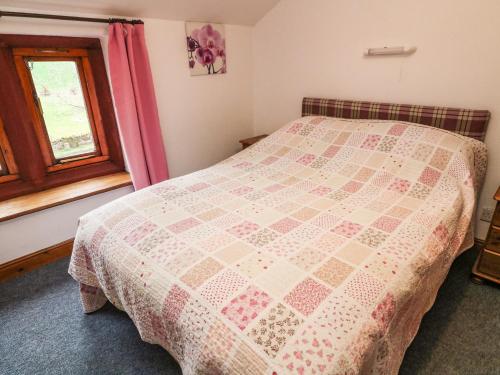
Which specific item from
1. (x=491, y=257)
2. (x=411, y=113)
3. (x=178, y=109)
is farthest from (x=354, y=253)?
(x=178, y=109)

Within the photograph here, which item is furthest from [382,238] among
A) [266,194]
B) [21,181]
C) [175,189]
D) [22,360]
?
[21,181]

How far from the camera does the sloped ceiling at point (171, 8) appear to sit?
182cm

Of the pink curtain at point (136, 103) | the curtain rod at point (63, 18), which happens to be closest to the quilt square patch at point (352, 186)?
the pink curtain at point (136, 103)

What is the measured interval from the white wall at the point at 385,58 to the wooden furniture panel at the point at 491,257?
490 millimetres

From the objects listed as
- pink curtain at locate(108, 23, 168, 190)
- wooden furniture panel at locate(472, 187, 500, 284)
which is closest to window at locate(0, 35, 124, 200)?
pink curtain at locate(108, 23, 168, 190)

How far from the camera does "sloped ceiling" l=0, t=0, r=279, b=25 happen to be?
1.82 m

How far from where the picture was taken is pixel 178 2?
7.27 feet

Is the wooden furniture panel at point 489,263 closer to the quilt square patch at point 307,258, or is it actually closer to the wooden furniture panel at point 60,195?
the quilt square patch at point 307,258

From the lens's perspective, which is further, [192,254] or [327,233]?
[327,233]

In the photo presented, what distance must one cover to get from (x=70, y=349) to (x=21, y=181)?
1333 mm

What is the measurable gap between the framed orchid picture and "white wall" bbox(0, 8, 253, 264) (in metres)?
0.06

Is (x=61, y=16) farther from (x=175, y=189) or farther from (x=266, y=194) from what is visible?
(x=266, y=194)

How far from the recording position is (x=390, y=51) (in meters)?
2.16

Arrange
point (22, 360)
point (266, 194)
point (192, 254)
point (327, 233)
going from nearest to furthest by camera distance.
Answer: point (192, 254), point (327, 233), point (22, 360), point (266, 194)
